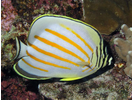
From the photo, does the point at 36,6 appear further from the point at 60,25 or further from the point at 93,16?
the point at 93,16

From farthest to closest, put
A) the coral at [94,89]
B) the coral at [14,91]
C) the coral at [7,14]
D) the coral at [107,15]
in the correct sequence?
1. the coral at [107,15]
2. the coral at [14,91]
3. the coral at [94,89]
4. the coral at [7,14]

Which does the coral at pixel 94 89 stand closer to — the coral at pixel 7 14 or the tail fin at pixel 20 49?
the tail fin at pixel 20 49

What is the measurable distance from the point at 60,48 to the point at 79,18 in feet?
3.68

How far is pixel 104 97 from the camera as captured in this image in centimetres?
235

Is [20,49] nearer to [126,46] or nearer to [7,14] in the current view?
[7,14]

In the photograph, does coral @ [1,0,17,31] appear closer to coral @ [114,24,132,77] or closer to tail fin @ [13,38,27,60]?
tail fin @ [13,38,27,60]

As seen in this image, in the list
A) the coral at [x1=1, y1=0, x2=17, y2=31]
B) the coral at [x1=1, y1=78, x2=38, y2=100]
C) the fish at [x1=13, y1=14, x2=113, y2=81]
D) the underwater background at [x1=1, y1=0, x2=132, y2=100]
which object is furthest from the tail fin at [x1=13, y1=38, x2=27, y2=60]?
the coral at [x1=1, y1=78, x2=38, y2=100]

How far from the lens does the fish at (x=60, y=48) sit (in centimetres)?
165

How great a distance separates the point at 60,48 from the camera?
65.9 inches

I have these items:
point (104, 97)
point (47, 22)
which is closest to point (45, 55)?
point (47, 22)

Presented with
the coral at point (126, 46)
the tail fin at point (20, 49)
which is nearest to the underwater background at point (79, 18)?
the coral at point (126, 46)

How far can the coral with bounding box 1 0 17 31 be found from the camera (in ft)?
7.37

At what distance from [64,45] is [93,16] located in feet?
4.18

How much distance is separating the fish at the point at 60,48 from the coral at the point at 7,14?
0.83m
